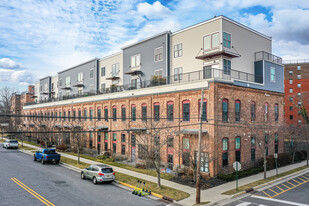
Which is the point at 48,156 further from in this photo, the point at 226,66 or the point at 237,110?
the point at 226,66

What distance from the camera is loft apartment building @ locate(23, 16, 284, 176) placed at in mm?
25109

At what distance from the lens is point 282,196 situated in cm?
1886

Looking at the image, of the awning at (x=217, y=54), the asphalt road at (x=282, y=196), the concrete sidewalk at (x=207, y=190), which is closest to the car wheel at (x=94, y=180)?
the concrete sidewalk at (x=207, y=190)

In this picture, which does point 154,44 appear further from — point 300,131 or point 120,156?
point 300,131

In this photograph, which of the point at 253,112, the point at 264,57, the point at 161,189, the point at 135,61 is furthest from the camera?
the point at 135,61

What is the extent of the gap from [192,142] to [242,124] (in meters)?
6.49

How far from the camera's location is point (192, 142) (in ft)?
84.4

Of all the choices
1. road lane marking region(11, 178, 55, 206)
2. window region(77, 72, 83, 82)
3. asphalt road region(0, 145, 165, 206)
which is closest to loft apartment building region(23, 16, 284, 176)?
asphalt road region(0, 145, 165, 206)

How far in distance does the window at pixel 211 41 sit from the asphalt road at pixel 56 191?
1787 centimetres

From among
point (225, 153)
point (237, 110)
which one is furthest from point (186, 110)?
point (225, 153)

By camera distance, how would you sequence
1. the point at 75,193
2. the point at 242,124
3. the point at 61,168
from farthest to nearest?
the point at 61,168
the point at 242,124
the point at 75,193

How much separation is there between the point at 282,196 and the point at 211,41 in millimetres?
17060

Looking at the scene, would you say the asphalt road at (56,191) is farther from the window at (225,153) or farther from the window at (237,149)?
the window at (237,149)

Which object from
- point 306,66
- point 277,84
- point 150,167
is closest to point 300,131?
point 277,84
